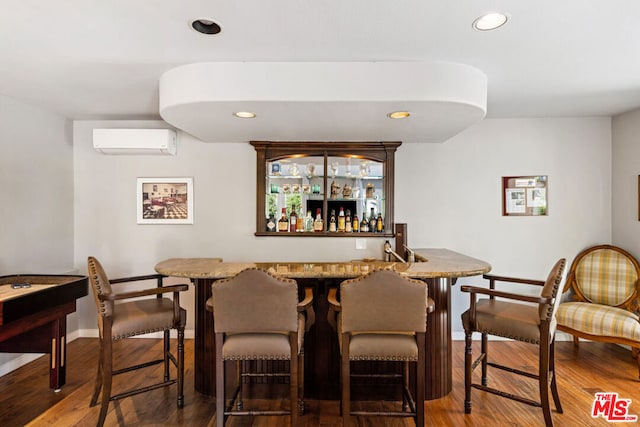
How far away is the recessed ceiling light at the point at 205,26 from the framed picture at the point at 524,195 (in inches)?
129

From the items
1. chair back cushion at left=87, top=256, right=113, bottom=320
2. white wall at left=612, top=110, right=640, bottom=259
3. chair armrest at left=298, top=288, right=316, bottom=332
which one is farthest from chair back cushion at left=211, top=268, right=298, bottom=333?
white wall at left=612, top=110, right=640, bottom=259

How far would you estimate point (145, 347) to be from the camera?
3.77 meters

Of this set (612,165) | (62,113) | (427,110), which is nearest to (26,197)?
(62,113)

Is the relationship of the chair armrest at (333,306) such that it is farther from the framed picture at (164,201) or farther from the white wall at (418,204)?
the framed picture at (164,201)

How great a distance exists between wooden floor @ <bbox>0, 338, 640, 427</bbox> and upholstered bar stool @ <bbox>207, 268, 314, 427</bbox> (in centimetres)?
55

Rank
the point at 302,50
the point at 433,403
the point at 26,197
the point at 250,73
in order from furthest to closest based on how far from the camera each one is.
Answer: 1. the point at 26,197
2. the point at 433,403
3. the point at 250,73
4. the point at 302,50

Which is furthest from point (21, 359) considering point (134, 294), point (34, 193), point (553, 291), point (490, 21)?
point (490, 21)

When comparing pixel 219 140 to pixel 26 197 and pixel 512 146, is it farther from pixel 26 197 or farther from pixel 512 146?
pixel 512 146

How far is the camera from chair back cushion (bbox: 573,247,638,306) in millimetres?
3564

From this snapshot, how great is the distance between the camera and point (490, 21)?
2.00 meters

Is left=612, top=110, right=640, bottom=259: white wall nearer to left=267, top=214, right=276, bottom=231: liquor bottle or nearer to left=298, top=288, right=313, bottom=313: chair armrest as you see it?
left=298, top=288, right=313, bottom=313: chair armrest

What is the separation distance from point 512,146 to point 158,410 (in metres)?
4.08

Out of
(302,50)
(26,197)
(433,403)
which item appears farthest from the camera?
(26,197)

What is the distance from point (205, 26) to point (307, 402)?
2.55 m
